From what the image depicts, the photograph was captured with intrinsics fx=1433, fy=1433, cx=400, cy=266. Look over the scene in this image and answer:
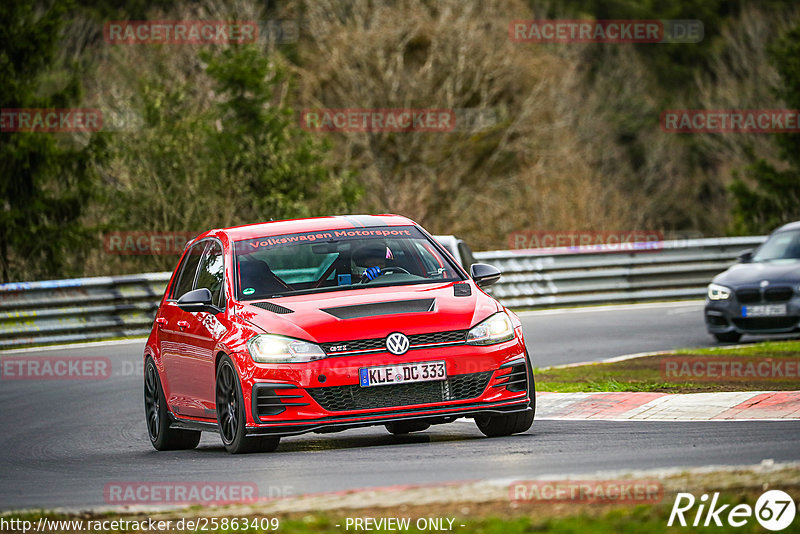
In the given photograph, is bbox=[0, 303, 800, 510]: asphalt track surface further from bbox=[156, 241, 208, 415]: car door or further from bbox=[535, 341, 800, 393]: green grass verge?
bbox=[535, 341, 800, 393]: green grass verge

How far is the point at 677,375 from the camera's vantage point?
14141mm

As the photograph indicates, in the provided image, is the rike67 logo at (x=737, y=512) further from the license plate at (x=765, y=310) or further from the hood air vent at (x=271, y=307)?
the license plate at (x=765, y=310)

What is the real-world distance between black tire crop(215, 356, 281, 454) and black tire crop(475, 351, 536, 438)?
4.89ft

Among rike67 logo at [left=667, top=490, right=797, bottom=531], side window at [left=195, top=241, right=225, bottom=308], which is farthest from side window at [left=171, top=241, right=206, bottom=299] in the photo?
rike67 logo at [left=667, top=490, right=797, bottom=531]

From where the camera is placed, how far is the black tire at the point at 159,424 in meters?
11.2

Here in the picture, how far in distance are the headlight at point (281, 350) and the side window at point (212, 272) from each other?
0.89m

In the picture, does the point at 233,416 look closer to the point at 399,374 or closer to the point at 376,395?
the point at 376,395

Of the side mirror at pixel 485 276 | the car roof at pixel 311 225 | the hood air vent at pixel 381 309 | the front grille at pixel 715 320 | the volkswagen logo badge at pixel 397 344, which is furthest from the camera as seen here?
the front grille at pixel 715 320

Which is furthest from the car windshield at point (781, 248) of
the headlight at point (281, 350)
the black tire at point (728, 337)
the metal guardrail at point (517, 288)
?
the headlight at point (281, 350)

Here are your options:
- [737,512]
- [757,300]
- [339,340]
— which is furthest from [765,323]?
[737,512]

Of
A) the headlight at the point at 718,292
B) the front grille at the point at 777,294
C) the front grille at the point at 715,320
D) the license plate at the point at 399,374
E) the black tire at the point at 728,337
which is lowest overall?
the black tire at the point at 728,337

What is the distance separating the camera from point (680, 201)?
6034 cm

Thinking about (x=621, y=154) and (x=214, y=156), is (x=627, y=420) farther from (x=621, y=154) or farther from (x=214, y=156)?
(x=621, y=154)

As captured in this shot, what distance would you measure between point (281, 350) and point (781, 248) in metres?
11.6
